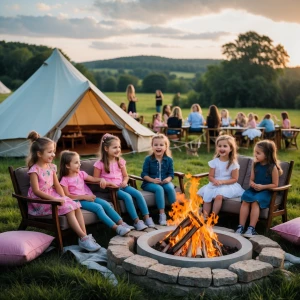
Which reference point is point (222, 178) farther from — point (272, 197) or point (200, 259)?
point (200, 259)

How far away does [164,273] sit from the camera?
154 inches

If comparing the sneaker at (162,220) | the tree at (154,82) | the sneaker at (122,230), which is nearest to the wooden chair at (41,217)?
the sneaker at (122,230)

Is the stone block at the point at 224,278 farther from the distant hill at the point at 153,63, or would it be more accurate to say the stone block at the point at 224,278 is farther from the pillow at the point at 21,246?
the distant hill at the point at 153,63

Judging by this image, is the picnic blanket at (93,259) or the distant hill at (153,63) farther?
the distant hill at (153,63)

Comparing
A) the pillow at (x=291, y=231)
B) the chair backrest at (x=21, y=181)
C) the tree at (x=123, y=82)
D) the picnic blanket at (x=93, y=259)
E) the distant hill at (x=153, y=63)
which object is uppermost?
the distant hill at (x=153, y=63)

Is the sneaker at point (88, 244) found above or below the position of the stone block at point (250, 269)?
below

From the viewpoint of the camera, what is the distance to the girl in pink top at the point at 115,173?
5691 mm

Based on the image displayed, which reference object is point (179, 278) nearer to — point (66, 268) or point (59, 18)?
point (66, 268)

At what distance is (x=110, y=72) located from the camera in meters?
53.2

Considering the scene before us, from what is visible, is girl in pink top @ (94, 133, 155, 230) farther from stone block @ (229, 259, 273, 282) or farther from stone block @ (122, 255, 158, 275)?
stone block @ (229, 259, 273, 282)

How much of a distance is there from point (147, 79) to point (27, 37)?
98.9ft

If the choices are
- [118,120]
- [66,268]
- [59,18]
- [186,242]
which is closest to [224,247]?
[186,242]

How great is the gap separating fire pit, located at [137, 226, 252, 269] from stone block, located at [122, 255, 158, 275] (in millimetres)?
115

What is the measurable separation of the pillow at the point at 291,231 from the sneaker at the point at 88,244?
1.96m
